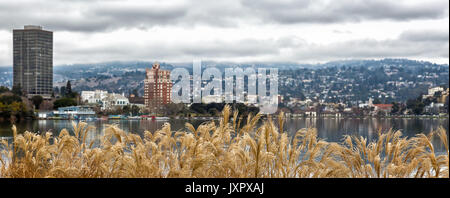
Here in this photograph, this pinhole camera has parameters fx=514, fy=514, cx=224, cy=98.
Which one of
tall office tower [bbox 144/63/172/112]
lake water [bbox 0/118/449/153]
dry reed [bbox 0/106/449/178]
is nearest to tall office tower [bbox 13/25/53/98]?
lake water [bbox 0/118/449/153]

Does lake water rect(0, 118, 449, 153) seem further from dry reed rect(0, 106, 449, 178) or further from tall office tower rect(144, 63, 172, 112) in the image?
dry reed rect(0, 106, 449, 178)

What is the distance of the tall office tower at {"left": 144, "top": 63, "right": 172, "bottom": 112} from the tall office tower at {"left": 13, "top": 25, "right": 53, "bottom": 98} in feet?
116

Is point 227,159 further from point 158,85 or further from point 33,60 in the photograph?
point 33,60

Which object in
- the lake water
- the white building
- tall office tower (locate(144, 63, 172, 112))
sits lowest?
the lake water

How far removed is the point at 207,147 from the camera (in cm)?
495

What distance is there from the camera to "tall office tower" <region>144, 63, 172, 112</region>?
29938mm

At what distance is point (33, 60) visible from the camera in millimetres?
88812

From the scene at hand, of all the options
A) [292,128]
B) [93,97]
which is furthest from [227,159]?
[93,97]

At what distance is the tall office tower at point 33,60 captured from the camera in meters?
68.1

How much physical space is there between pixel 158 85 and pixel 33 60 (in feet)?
205

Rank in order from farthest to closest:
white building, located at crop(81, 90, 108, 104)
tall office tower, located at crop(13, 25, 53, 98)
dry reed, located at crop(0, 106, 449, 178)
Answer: tall office tower, located at crop(13, 25, 53, 98) < white building, located at crop(81, 90, 108, 104) < dry reed, located at crop(0, 106, 449, 178)

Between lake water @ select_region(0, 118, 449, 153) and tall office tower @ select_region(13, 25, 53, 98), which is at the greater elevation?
tall office tower @ select_region(13, 25, 53, 98)
